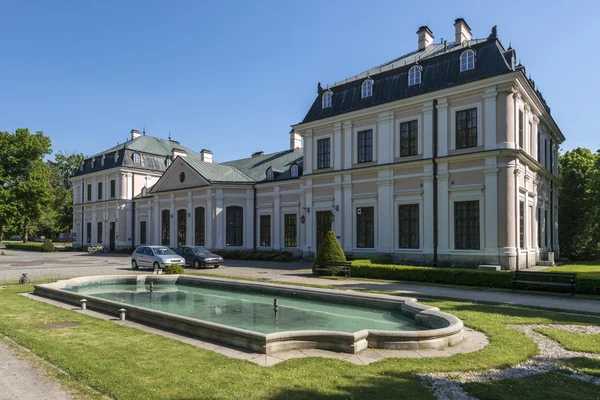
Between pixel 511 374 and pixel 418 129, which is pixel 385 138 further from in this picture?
pixel 511 374

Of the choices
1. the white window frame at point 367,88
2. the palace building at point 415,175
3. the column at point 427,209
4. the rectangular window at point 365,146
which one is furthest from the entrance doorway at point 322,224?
the white window frame at point 367,88

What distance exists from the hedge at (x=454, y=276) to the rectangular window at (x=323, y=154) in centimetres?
938

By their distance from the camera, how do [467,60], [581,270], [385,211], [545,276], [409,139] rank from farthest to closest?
[385,211] < [409,139] < [581,270] < [467,60] < [545,276]

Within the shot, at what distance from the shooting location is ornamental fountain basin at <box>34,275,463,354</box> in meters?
7.62

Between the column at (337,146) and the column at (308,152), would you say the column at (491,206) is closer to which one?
the column at (337,146)

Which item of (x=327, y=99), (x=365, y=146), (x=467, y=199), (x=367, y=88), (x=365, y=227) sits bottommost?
(x=365, y=227)

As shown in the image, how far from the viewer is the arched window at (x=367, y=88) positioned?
2676 cm

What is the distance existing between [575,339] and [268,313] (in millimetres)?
7346

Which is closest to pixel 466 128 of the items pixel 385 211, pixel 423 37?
pixel 385 211

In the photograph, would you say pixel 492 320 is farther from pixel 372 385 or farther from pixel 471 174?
pixel 471 174

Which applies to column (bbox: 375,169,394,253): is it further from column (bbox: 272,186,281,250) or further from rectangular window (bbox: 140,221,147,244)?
rectangular window (bbox: 140,221,147,244)

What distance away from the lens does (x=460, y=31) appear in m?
25.7

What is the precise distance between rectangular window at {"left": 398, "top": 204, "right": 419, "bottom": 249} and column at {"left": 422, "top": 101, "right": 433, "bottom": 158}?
123 inches

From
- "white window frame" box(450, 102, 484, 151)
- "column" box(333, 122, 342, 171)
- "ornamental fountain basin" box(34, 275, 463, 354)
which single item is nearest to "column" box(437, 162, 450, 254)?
"white window frame" box(450, 102, 484, 151)
